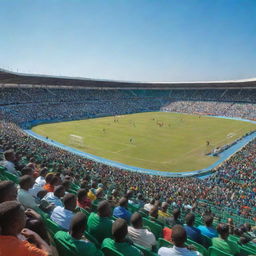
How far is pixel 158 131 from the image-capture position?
4872cm

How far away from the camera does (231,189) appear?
21.3 metres

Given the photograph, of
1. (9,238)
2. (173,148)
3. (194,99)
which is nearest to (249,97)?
(194,99)

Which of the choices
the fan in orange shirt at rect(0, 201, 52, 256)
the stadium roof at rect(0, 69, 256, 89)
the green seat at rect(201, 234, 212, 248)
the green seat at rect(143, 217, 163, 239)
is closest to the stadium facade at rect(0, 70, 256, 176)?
the stadium roof at rect(0, 69, 256, 89)

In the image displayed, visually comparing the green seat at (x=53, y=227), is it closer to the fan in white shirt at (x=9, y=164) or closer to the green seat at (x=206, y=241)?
the green seat at (x=206, y=241)

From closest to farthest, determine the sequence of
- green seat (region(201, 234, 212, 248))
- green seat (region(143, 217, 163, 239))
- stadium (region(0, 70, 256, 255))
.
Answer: green seat (region(201, 234, 212, 248)) < green seat (region(143, 217, 163, 239)) < stadium (region(0, 70, 256, 255))

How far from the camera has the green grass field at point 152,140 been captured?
3139 centimetres

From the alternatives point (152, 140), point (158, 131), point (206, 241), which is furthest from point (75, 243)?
point (158, 131)

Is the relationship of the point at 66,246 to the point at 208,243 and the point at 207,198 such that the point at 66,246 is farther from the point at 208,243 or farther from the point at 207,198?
→ the point at 207,198

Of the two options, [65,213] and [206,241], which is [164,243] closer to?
[206,241]

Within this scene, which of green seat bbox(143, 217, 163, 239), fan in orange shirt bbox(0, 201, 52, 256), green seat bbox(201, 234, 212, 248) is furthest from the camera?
green seat bbox(143, 217, 163, 239)

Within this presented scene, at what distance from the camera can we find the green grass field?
103 feet

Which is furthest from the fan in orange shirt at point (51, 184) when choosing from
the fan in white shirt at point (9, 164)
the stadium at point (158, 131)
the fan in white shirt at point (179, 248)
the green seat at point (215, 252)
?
the green seat at point (215, 252)

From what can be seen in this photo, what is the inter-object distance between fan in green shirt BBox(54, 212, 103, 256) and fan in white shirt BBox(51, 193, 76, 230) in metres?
1.01

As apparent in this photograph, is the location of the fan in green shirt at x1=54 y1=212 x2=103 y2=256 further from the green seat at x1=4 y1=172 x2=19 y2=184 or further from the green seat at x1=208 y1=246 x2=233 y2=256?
the green seat at x1=4 y1=172 x2=19 y2=184
